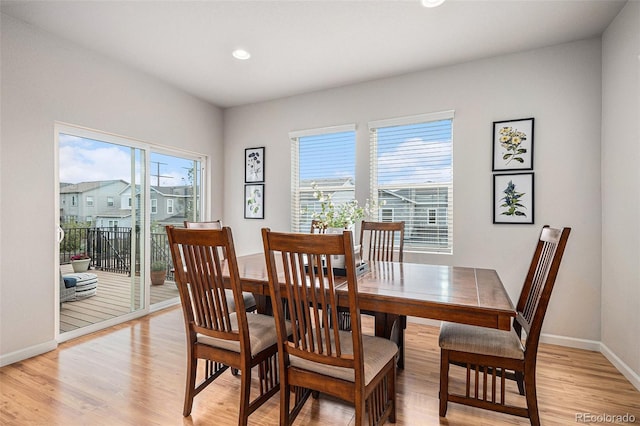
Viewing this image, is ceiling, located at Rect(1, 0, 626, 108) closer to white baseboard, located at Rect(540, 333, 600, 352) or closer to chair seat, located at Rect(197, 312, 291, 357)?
chair seat, located at Rect(197, 312, 291, 357)

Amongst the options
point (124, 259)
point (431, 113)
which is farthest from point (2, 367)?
point (431, 113)

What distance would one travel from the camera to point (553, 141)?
2992 mm

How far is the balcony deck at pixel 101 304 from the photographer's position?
10.0 ft

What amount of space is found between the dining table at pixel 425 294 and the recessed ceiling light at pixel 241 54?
82.9 inches

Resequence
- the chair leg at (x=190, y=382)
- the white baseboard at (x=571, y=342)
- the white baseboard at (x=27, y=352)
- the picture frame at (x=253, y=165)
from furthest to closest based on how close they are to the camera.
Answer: the picture frame at (x=253, y=165) < the white baseboard at (x=571, y=342) < the white baseboard at (x=27, y=352) < the chair leg at (x=190, y=382)

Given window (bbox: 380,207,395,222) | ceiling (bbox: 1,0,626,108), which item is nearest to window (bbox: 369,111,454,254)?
window (bbox: 380,207,395,222)

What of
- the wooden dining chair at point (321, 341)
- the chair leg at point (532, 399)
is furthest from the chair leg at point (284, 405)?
the chair leg at point (532, 399)

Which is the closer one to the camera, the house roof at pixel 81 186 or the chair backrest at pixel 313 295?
the chair backrest at pixel 313 295

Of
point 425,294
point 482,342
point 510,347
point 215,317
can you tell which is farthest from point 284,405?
point 510,347

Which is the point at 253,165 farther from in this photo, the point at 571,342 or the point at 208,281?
the point at 571,342

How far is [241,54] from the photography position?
3168 millimetres

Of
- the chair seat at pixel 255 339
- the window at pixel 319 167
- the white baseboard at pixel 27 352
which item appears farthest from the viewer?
the window at pixel 319 167

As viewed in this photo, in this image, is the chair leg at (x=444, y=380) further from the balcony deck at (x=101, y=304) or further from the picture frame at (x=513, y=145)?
the balcony deck at (x=101, y=304)

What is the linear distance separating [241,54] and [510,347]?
3.26 m
